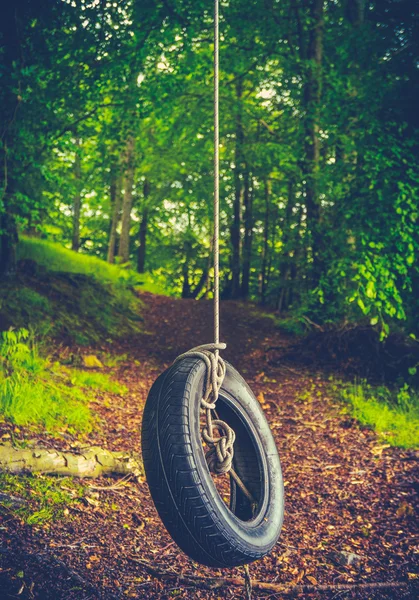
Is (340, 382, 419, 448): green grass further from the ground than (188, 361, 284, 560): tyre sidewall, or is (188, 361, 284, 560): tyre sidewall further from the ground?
(188, 361, 284, 560): tyre sidewall

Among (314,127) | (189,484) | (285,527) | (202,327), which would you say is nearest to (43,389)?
(285,527)

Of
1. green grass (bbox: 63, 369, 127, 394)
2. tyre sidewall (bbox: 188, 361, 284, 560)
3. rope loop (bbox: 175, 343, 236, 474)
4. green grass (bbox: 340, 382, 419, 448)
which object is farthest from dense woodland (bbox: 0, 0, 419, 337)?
rope loop (bbox: 175, 343, 236, 474)

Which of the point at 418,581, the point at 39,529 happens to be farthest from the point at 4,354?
the point at 418,581

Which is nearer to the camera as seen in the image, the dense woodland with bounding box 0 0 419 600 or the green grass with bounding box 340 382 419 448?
the dense woodland with bounding box 0 0 419 600

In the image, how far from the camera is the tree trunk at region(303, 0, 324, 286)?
7.99m

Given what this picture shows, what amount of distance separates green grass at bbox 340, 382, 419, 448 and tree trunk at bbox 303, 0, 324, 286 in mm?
2143

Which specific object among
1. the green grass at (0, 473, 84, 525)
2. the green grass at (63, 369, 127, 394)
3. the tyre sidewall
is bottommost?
the green grass at (0, 473, 84, 525)

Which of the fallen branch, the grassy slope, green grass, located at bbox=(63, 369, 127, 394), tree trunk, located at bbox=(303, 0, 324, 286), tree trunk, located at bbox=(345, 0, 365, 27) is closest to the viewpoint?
the fallen branch

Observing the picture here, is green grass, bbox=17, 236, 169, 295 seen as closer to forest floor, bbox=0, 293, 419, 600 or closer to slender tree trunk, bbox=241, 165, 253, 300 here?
slender tree trunk, bbox=241, 165, 253, 300

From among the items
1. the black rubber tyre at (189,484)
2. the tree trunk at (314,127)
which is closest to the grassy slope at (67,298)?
the tree trunk at (314,127)

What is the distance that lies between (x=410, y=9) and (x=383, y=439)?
484 centimetres

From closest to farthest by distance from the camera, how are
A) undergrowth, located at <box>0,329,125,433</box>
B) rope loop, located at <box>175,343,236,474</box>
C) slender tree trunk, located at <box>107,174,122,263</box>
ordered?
1. rope loop, located at <box>175,343,236,474</box>
2. undergrowth, located at <box>0,329,125,433</box>
3. slender tree trunk, located at <box>107,174,122,263</box>

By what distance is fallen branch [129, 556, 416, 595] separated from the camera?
2906 mm

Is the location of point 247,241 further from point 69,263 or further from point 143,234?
point 69,263
